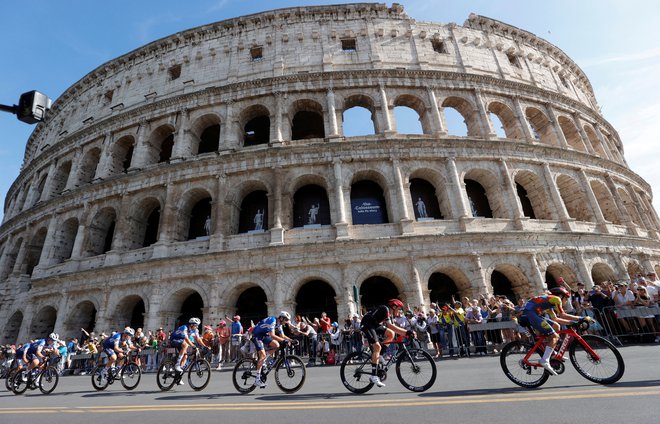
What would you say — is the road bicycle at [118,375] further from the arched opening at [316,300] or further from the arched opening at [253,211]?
the arched opening at [253,211]

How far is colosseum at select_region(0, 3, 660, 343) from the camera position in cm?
1530

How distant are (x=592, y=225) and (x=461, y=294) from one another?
8.77 metres

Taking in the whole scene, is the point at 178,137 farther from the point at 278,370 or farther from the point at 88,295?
the point at 278,370

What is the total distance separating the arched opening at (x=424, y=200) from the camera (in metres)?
17.6

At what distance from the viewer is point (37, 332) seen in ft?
59.5

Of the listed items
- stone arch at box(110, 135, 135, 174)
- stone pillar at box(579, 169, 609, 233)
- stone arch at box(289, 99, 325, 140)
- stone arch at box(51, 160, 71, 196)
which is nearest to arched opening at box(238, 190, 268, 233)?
stone arch at box(289, 99, 325, 140)

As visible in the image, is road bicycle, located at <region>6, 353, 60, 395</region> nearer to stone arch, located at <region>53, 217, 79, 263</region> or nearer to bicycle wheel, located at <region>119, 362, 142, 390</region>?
bicycle wheel, located at <region>119, 362, 142, 390</region>

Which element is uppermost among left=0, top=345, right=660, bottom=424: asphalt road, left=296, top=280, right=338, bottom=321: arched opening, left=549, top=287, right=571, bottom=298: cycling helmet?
left=296, top=280, right=338, bottom=321: arched opening

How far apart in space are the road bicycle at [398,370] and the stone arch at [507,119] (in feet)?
61.1

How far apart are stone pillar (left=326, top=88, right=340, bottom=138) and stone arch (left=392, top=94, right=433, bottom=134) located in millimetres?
3645

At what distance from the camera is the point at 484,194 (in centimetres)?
1880

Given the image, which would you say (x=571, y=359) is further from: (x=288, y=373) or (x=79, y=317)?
(x=79, y=317)

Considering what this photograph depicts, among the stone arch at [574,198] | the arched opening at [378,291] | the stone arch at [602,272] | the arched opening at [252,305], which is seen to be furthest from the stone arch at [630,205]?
the arched opening at [252,305]

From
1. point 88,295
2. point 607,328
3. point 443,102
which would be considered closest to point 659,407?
point 607,328
